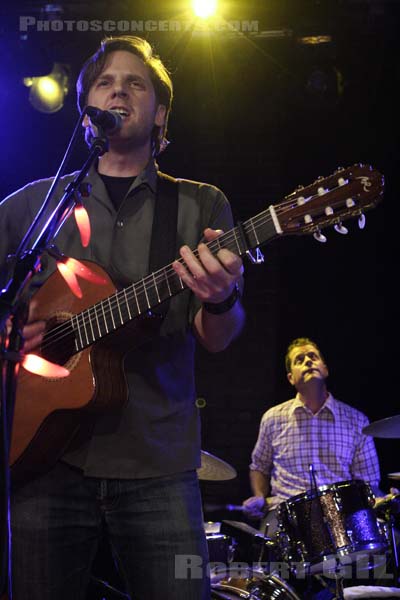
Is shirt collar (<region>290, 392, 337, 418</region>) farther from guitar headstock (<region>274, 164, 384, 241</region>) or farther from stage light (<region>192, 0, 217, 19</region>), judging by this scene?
guitar headstock (<region>274, 164, 384, 241</region>)

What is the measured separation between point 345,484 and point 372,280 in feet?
9.47

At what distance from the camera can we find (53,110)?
22.2ft

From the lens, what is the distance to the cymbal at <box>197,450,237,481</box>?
14.8 ft

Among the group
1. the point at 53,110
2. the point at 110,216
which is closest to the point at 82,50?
the point at 53,110

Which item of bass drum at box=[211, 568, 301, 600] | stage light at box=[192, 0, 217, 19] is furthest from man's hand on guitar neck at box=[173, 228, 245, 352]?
stage light at box=[192, 0, 217, 19]

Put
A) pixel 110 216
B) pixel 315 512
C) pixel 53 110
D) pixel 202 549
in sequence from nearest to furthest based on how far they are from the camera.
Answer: pixel 202 549, pixel 110 216, pixel 315 512, pixel 53 110

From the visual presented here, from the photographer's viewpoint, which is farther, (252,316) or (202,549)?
(252,316)

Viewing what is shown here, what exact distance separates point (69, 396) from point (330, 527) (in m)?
2.78

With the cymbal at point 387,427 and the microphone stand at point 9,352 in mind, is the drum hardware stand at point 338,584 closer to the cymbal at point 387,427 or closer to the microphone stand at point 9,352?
the cymbal at point 387,427

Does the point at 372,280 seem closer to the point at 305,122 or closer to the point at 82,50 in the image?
the point at 305,122

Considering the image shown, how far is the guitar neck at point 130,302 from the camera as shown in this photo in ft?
A: 7.39

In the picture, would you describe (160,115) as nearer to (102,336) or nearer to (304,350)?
(102,336)

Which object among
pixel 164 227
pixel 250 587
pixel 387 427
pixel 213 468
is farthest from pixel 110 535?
pixel 387 427

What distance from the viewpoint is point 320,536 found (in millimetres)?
4516
